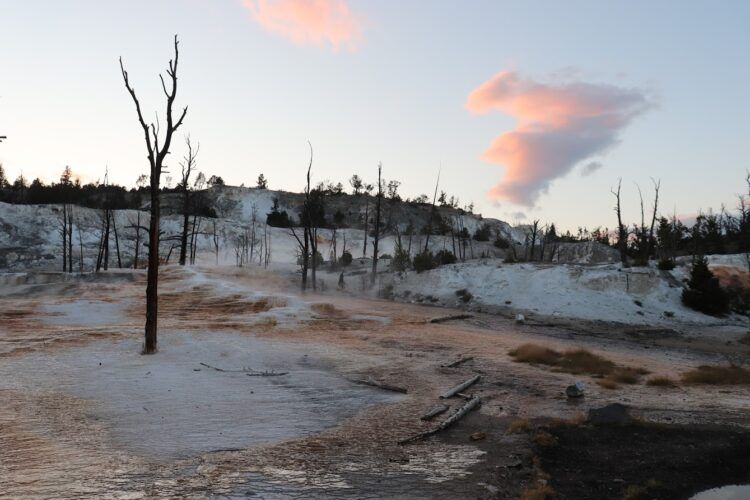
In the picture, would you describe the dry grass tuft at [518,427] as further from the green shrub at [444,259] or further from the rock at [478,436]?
the green shrub at [444,259]

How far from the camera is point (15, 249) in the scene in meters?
69.6

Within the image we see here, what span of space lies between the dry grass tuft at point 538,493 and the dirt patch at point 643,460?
15 centimetres

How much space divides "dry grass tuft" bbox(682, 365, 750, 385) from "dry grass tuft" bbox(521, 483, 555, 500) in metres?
9.68

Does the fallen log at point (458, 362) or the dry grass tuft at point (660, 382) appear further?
the fallen log at point (458, 362)

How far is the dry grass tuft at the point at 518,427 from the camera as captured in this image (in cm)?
990

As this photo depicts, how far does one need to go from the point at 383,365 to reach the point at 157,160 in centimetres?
976

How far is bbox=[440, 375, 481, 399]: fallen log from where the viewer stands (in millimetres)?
12568

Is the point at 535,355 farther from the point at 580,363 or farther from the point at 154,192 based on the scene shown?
the point at 154,192

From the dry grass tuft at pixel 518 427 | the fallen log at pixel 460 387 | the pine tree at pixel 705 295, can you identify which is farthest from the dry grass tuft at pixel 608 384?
the pine tree at pixel 705 295

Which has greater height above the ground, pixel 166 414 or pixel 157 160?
pixel 157 160

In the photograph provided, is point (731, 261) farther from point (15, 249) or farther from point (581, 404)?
point (15, 249)

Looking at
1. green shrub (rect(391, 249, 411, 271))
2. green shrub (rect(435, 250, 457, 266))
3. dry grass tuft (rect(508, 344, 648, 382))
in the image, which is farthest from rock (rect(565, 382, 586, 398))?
green shrub (rect(391, 249, 411, 271))

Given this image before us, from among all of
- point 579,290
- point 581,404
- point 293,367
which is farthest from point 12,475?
point 579,290

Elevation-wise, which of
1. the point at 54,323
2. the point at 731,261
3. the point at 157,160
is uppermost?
the point at 157,160
